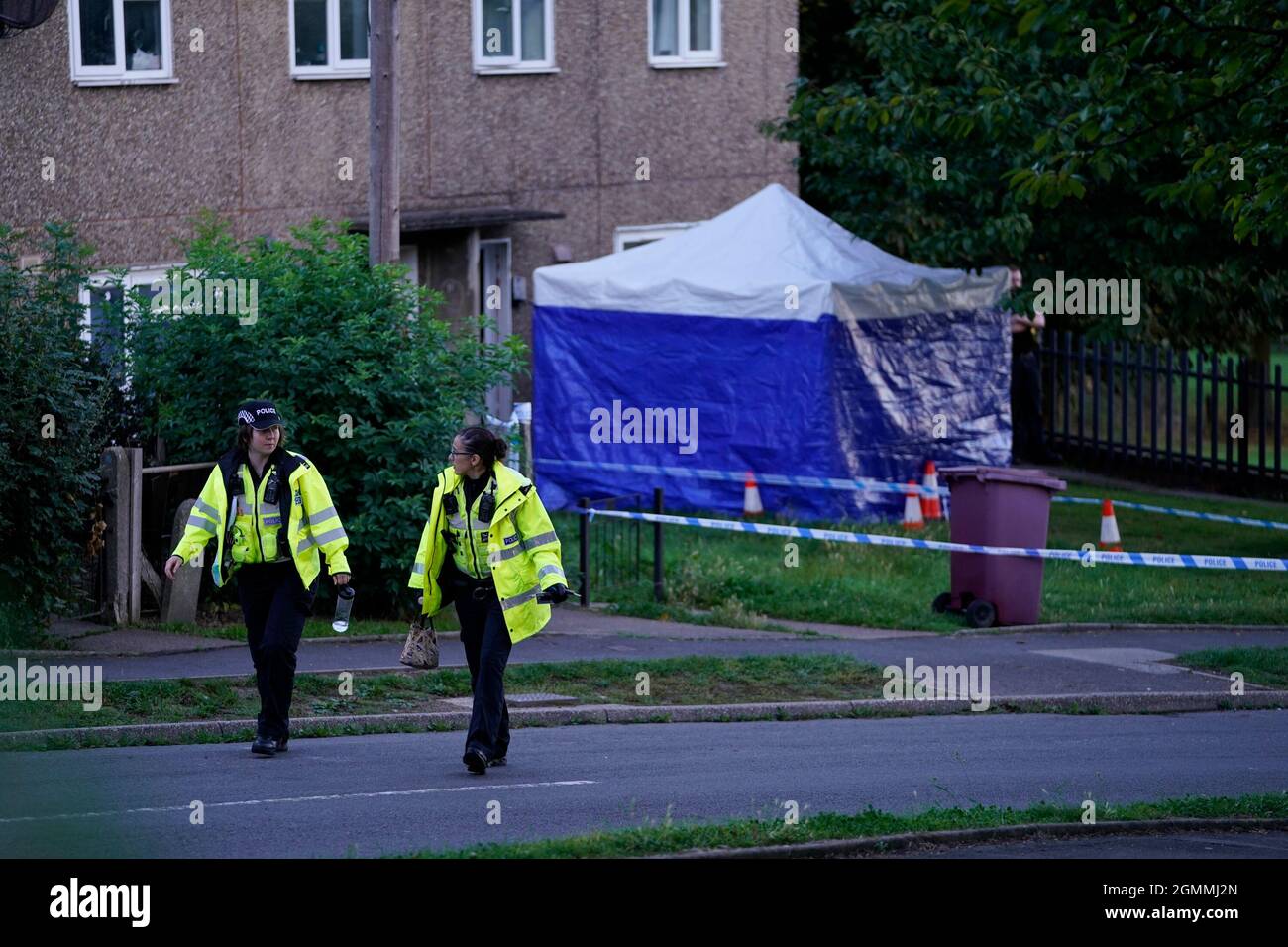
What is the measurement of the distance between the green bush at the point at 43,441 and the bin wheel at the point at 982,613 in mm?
6888

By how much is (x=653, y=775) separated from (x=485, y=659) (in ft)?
3.50

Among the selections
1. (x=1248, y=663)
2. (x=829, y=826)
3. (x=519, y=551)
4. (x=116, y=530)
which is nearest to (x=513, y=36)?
(x=116, y=530)

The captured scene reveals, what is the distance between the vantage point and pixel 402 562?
1338 cm

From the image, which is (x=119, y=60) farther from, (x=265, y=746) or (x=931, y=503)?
(x=265, y=746)

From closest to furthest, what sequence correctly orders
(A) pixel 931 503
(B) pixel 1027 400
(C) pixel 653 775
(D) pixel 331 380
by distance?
(C) pixel 653 775, (D) pixel 331 380, (A) pixel 931 503, (B) pixel 1027 400

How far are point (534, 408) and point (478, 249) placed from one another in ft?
10.9

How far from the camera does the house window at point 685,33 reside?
907 inches

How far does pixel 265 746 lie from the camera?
30.5ft

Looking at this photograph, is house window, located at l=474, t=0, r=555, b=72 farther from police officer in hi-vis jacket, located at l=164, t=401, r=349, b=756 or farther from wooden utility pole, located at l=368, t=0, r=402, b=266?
police officer in hi-vis jacket, located at l=164, t=401, r=349, b=756

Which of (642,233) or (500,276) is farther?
(642,233)

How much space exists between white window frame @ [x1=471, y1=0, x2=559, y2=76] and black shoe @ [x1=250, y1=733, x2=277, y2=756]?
45.4ft

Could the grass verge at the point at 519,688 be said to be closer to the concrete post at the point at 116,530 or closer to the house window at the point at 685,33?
the concrete post at the point at 116,530

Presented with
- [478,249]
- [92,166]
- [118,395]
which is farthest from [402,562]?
[478,249]
